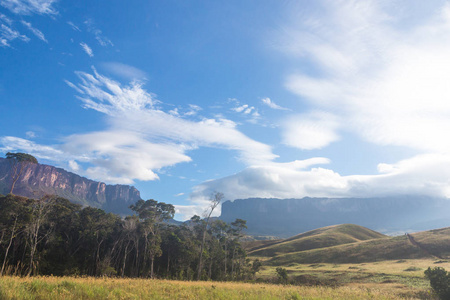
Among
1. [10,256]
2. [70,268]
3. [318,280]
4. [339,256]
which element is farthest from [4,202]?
[339,256]

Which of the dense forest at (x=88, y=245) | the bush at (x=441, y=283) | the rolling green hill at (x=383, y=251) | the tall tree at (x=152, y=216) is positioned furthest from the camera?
the rolling green hill at (x=383, y=251)

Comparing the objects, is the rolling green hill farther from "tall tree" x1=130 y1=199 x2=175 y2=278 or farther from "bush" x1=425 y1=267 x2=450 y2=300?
"bush" x1=425 y1=267 x2=450 y2=300

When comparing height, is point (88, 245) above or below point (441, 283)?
below

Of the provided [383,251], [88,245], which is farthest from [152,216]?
[383,251]

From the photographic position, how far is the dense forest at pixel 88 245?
41.5 m

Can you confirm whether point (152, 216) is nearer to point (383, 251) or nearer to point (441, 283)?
point (441, 283)

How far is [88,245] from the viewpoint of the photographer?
2066 inches

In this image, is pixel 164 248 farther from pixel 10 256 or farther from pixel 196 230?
pixel 10 256

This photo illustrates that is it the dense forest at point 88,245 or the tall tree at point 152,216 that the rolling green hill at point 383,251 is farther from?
the tall tree at point 152,216

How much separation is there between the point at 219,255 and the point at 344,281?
1303 inches

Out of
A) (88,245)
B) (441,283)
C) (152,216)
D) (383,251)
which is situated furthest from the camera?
(383,251)

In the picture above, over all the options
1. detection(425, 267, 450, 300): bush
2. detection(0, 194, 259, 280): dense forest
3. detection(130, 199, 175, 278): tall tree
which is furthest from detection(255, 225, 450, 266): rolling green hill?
detection(425, 267, 450, 300): bush

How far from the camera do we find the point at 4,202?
40906 millimetres

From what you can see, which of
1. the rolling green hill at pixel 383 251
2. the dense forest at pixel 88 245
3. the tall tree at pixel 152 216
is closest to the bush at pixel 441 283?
the dense forest at pixel 88 245
